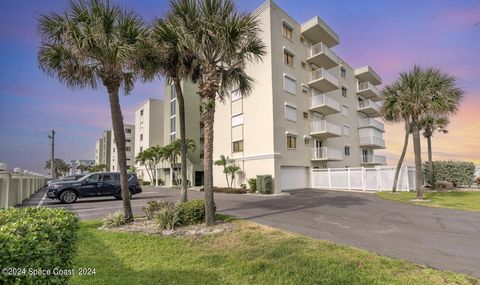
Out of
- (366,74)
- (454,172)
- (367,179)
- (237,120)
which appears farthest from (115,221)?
(366,74)

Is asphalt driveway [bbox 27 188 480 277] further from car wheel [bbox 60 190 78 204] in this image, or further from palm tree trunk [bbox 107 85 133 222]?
car wheel [bbox 60 190 78 204]

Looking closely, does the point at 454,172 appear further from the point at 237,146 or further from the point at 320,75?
the point at 237,146

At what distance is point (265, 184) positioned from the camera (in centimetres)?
2242

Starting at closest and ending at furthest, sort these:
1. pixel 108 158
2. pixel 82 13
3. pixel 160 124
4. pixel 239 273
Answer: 1. pixel 239 273
2. pixel 82 13
3. pixel 160 124
4. pixel 108 158

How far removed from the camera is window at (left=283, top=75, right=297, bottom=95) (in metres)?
26.2

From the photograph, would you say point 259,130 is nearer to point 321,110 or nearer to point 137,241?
point 321,110

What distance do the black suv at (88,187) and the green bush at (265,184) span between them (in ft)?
31.3

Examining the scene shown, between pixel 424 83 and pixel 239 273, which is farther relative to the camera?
pixel 424 83

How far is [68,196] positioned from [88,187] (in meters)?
1.23

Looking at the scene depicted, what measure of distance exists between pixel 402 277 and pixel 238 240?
12.8 feet

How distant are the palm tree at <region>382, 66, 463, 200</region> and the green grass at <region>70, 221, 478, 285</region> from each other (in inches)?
528

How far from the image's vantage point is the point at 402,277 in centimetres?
490

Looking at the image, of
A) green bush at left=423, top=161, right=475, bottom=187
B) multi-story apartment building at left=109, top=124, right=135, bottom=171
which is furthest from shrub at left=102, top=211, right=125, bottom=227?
multi-story apartment building at left=109, top=124, right=135, bottom=171

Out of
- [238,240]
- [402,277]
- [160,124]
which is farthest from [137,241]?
[160,124]
